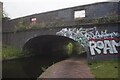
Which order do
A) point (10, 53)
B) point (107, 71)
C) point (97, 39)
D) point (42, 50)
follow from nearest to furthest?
point (107, 71) < point (97, 39) < point (10, 53) < point (42, 50)

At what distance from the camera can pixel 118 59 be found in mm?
14242

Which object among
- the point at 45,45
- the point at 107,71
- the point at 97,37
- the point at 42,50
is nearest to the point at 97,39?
the point at 97,37

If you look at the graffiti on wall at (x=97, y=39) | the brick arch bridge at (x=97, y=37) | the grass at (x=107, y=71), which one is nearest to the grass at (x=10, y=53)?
the brick arch bridge at (x=97, y=37)

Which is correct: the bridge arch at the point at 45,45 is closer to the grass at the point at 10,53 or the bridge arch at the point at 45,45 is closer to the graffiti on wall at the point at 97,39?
the grass at the point at 10,53

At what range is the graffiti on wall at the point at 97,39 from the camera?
14.5 m

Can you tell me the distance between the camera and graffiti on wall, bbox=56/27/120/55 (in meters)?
14.5

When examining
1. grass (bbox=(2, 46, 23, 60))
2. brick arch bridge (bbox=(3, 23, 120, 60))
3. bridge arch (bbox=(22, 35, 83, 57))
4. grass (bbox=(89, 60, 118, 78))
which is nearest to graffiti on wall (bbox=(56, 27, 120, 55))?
brick arch bridge (bbox=(3, 23, 120, 60))

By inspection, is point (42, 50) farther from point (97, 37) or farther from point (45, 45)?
point (97, 37)

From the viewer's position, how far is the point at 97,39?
49.6ft

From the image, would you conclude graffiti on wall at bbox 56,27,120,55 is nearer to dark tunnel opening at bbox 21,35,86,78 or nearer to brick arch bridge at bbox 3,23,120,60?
brick arch bridge at bbox 3,23,120,60

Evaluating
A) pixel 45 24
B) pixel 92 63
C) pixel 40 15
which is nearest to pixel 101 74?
pixel 92 63

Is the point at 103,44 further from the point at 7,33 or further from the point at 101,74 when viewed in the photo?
the point at 7,33

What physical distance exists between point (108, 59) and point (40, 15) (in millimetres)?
7743

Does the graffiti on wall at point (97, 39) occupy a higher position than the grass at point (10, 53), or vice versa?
the graffiti on wall at point (97, 39)
